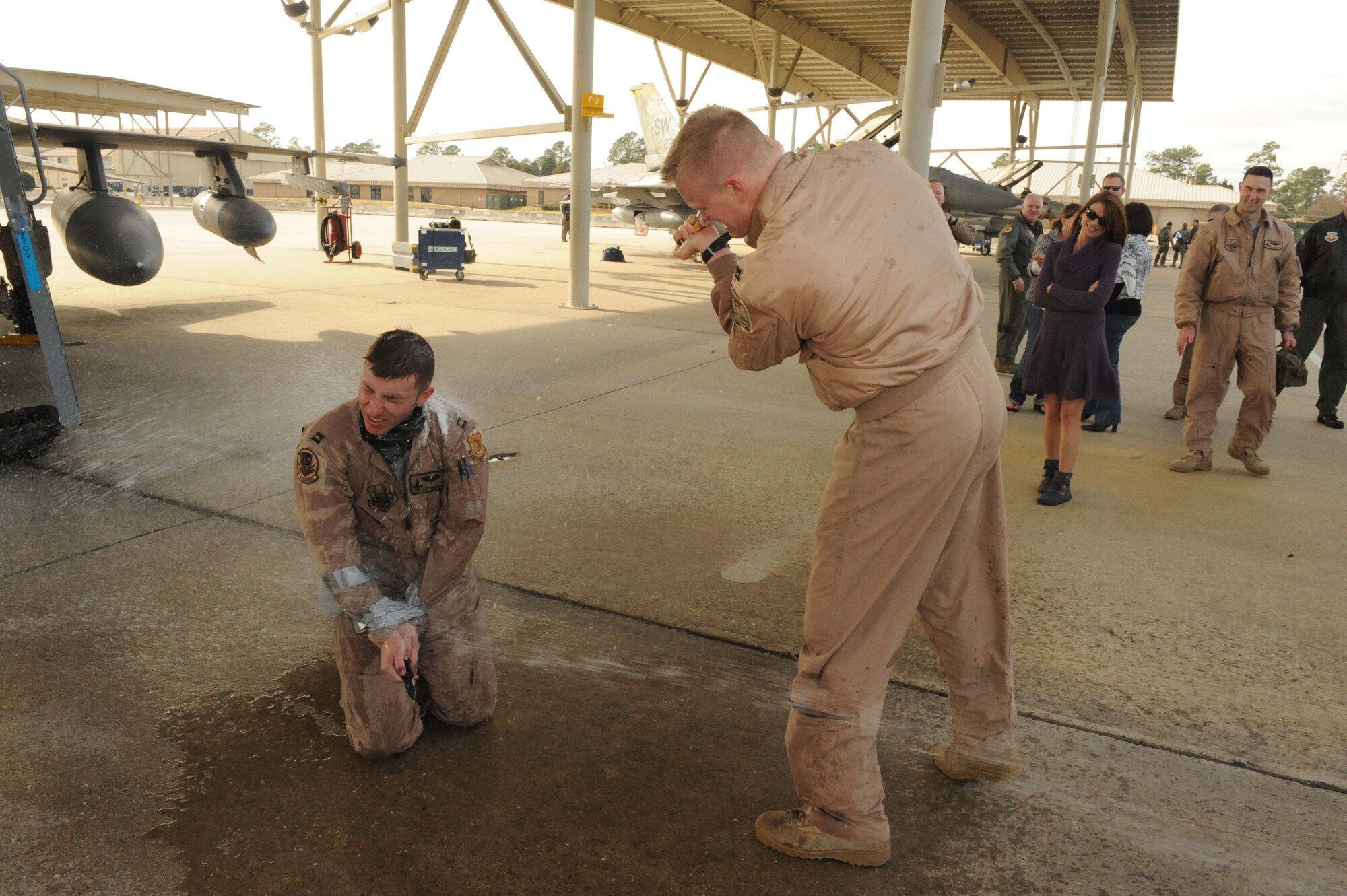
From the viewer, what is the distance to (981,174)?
3219cm

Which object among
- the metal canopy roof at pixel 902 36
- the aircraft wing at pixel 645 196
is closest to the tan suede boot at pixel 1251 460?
the metal canopy roof at pixel 902 36

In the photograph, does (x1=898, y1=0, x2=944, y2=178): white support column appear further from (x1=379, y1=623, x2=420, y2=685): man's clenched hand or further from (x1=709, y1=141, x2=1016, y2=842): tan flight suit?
(x1=379, y1=623, x2=420, y2=685): man's clenched hand

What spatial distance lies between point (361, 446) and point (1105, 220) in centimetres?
439

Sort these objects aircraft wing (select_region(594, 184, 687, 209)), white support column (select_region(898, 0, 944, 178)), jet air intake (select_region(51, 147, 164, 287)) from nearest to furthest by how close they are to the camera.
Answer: white support column (select_region(898, 0, 944, 178))
jet air intake (select_region(51, 147, 164, 287))
aircraft wing (select_region(594, 184, 687, 209))

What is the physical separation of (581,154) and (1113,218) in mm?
8268

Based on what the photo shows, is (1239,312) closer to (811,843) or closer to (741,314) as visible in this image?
(741,314)

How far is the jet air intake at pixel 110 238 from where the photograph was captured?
805 centimetres

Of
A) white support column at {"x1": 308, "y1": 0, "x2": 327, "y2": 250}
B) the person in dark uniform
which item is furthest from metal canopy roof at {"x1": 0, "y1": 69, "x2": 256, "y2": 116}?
the person in dark uniform

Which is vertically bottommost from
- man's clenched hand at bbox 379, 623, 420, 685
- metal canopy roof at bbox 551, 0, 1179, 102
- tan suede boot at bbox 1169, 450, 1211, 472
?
tan suede boot at bbox 1169, 450, 1211, 472

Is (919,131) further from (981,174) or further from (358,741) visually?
(981,174)

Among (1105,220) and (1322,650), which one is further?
(1105,220)

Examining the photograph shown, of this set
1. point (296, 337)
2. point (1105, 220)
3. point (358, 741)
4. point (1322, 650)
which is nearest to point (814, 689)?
point (358, 741)

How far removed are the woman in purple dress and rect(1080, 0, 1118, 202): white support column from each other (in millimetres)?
12322

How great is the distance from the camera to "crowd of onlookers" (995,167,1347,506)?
4938mm
